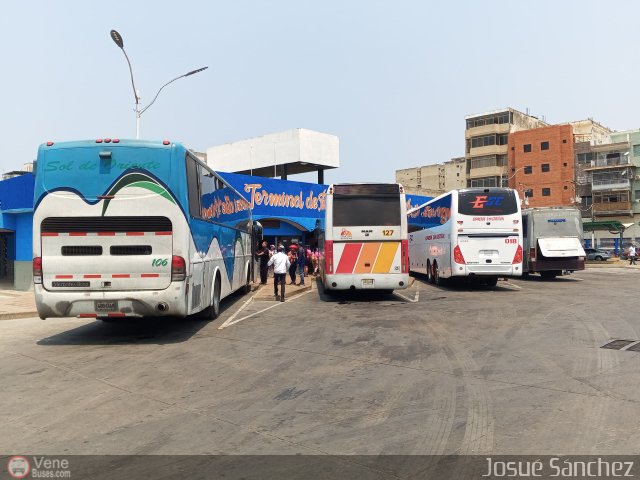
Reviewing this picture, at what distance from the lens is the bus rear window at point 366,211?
15.1m

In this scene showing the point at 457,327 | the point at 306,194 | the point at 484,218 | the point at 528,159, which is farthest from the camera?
the point at 528,159

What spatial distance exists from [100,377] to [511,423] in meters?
5.34

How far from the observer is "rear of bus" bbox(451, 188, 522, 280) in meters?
17.8

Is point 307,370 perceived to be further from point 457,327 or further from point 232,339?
point 457,327

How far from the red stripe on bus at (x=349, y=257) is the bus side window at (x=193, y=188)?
6231 mm

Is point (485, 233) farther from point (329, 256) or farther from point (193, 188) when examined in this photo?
point (193, 188)

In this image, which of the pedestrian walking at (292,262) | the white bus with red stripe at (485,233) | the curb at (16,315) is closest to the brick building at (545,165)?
the white bus with red stripe at (485,233)

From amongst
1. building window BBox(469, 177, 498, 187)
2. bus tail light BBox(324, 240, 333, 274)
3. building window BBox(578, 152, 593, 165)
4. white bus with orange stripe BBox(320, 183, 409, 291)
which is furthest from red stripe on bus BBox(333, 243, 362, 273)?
building window BBox(578, 152, 593, 165)

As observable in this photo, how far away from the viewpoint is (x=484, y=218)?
1791cm

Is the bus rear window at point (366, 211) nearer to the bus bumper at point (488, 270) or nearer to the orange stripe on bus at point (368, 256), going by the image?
the orange stripe on bus at point (368, 256)

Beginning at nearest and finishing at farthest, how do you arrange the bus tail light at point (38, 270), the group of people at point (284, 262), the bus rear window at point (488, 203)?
the bus tail light at point (38, 270)
the group of people at point (284, 262)
the bus rear window at point (488, 203)

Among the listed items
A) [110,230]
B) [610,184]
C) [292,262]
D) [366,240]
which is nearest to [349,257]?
[366,240]

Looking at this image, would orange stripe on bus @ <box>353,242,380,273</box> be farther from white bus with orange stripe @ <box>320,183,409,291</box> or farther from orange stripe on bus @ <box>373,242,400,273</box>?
orange stripe on bus @ <box>373,242,400,273</box>

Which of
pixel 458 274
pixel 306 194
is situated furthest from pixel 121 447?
pixel 306 194
